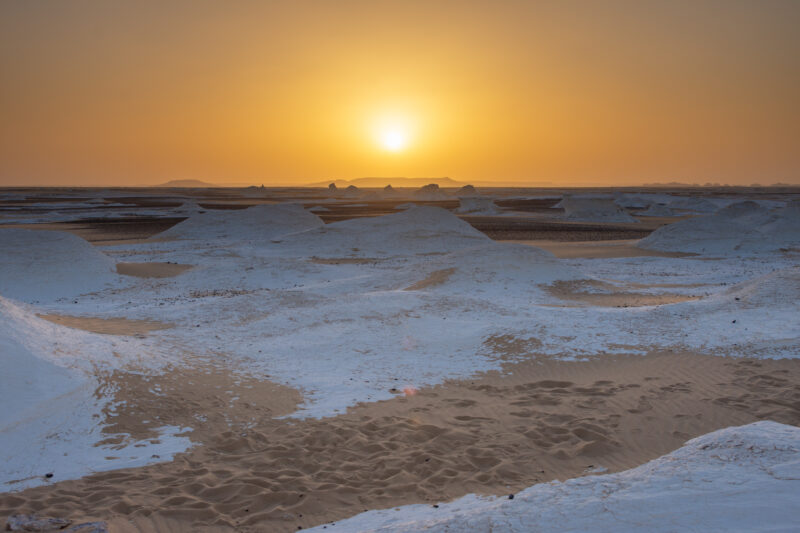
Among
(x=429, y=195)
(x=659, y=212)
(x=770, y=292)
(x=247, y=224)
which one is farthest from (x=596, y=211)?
(x=429, y=195)

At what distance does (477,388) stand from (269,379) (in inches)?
140

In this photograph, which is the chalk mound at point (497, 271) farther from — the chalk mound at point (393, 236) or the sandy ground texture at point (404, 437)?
the chalk mound at point (393, 236)

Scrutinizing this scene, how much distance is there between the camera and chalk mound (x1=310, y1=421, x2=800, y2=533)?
3.58 meters

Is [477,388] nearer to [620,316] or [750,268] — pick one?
[620,316]

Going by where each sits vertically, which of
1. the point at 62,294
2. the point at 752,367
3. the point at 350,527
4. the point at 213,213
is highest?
the point at 213,213

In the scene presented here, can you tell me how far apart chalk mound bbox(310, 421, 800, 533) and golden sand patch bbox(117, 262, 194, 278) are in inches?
784

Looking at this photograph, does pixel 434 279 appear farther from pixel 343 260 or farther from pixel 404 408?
pixel 404 408

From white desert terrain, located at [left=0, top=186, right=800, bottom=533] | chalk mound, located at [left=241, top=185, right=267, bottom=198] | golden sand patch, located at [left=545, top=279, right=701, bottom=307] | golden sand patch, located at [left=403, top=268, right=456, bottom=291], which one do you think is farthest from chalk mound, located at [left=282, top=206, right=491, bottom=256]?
chalk mound, located at [left=241, top=185, right=267, bottom=198]

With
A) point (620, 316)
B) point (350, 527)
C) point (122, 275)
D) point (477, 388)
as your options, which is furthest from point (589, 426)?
point (122, 275)

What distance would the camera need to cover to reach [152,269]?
23.4 meters

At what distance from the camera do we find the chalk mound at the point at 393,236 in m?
31.4

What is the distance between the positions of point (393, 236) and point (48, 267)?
1857cm

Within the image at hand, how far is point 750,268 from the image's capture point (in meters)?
24.5

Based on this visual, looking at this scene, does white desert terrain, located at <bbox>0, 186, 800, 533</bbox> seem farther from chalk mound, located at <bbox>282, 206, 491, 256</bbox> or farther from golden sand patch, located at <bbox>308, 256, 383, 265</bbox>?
chalk mound, located at <bbox>282, 206, 491, 256</bbox>
